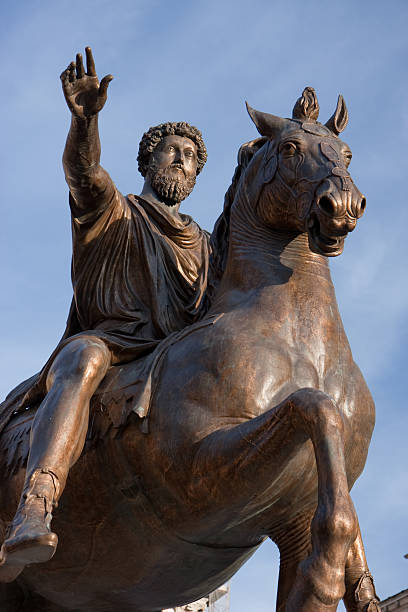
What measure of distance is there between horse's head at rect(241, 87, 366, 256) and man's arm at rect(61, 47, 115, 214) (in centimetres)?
101

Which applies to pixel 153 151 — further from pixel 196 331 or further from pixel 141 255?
pixel 196 331

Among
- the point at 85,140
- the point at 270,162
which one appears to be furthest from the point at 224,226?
the point at 85,140

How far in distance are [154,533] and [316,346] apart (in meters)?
1.56

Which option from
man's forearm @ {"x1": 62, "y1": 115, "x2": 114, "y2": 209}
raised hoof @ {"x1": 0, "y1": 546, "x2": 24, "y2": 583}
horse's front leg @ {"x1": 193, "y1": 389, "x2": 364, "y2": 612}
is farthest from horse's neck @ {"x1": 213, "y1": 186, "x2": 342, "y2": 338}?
raised hoof @ {"x1": 0, "y1": 546, "x2": 24, "y2": 583}

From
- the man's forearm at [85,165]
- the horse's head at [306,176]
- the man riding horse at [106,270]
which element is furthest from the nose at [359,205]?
the man's forearm at [85,165]

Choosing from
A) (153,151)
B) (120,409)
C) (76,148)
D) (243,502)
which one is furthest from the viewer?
(153,151)

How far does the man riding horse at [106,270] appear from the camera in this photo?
6.94 meters

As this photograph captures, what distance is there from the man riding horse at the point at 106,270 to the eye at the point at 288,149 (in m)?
1.24

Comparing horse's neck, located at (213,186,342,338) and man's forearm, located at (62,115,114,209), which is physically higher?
man's forearm, located at (62,115,114,209)

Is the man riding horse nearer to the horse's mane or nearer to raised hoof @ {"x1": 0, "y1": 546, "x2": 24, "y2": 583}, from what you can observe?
the horse's mane

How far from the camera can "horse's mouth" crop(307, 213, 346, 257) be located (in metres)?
6.89

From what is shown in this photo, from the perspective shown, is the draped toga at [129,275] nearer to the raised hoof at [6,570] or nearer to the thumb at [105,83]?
the thumb at [105,83]

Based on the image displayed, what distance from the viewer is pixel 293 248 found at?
24.6ft

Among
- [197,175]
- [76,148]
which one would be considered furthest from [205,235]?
[76,148]
